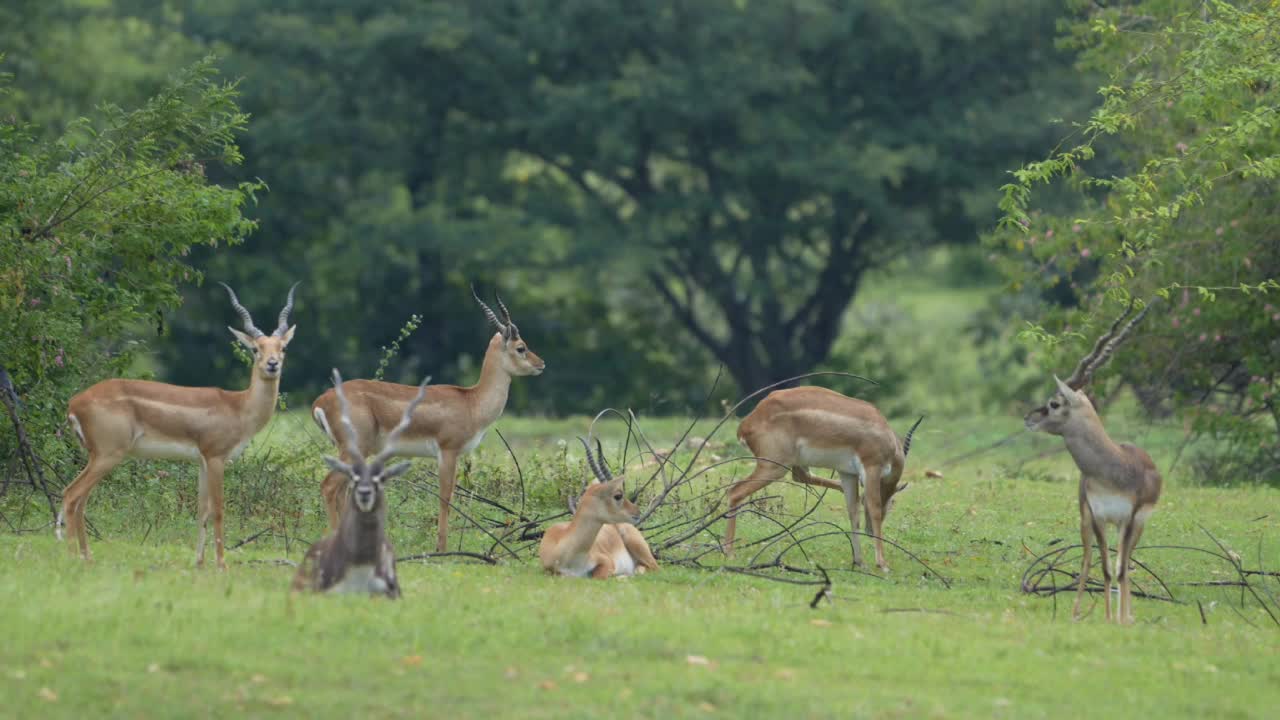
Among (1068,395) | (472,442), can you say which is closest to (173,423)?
(472,442)

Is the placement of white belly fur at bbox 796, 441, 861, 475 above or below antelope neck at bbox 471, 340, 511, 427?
→ below

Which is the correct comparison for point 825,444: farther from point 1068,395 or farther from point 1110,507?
point 1110,507

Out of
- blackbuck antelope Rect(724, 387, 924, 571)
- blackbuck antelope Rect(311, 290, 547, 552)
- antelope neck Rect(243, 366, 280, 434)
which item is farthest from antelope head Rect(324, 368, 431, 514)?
blackbuck antelope Rect(724, 387, 924, 571)

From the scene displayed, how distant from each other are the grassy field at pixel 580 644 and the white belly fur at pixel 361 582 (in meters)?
0.20

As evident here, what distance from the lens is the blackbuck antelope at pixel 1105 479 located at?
1127 cm

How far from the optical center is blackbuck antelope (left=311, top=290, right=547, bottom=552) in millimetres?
12961

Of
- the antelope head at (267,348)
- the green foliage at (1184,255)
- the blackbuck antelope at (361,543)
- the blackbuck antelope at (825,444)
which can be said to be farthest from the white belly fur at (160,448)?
the green foliage at (1184,255)

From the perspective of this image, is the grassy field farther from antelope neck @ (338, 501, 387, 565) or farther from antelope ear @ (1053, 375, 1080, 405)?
antelope ear @ (1053, 375, 1080, 405)

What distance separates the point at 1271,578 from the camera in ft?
47.5

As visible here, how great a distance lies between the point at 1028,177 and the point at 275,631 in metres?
7.86

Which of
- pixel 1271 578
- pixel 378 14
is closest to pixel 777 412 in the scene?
pixel 1271 578

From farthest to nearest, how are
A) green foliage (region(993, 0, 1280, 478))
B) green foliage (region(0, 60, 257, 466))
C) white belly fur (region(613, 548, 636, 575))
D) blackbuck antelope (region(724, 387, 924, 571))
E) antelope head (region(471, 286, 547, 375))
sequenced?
green foliage (region(993, 0, 1280, 478)), antelope head (region(471, 286, 547, 375)), green foliage (region(0, 60, 257, 466)), blackbuck antelope (region(724, 387, 924, 571)), white belly fur (region(613, 548, 636, 575))

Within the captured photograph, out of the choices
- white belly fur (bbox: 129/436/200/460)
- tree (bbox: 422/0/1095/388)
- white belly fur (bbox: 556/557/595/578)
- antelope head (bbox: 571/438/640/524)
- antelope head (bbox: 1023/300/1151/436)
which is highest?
tree (bbox: 422/0/1095/388)

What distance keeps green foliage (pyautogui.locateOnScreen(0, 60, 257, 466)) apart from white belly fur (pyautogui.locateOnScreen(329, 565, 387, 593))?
4984mm
